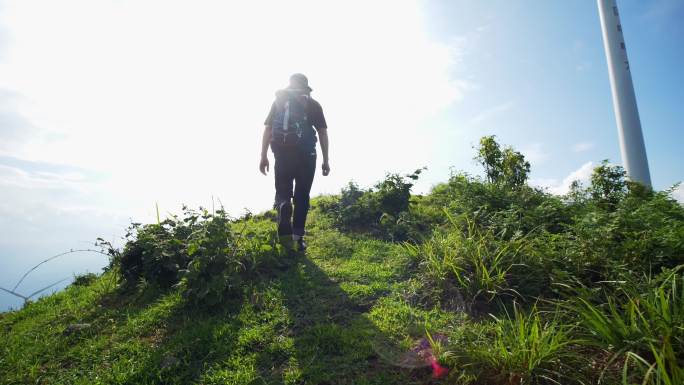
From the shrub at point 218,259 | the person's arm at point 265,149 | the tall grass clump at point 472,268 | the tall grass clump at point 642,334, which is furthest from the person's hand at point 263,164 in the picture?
the tall grass clump at point 642,334

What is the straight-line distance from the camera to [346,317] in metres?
3.51

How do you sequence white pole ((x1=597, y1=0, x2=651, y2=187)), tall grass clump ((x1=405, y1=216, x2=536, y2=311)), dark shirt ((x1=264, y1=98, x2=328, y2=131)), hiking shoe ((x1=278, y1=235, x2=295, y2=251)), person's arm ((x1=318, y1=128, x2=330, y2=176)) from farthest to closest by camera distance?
white pole ((x1=597, y1=0, x2=651, y2=187)), person's arm ((x1=318, y1=128, x2=330, y2=176)), dark shirt ((x1=264, y1=98, x2=328, y2=131)), hiking shoe ((x1=278, y1=235, x2=295, y2=251)), tall grass clump ((x1=405, y1=216, x2=536, y2=311))

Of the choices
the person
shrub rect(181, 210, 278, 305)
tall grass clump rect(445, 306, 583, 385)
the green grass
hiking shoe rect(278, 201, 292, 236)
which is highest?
the person

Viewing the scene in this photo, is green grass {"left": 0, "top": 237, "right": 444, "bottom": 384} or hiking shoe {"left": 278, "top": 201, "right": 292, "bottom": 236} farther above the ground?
hiking shoe {"left": 278, "top": 201, "right": 292, "bottom": 236}

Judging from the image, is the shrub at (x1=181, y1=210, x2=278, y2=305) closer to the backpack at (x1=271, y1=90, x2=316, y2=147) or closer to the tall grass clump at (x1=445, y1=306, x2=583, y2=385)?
the backpack at (x1=271, y1=90, x2=316, y2=147)

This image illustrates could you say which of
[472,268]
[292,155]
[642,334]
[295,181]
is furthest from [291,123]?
[642,334]

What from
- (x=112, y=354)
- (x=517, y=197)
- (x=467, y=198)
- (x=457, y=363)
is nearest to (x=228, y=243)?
(x=112, y=354)

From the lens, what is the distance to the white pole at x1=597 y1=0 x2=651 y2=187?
10469 millimetres

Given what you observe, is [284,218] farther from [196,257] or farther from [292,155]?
[196,257]

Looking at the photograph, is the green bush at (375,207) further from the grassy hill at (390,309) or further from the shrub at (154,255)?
the shrub at (154,255)

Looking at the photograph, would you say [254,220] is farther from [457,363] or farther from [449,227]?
[457,363]

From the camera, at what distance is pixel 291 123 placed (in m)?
5.21

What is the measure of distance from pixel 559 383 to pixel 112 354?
3.51m

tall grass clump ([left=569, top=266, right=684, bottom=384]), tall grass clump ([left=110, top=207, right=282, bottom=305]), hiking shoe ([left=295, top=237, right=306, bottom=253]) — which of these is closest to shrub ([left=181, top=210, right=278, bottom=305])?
tall grass clump ([left=110, top=207, right=282, bottom=305])
